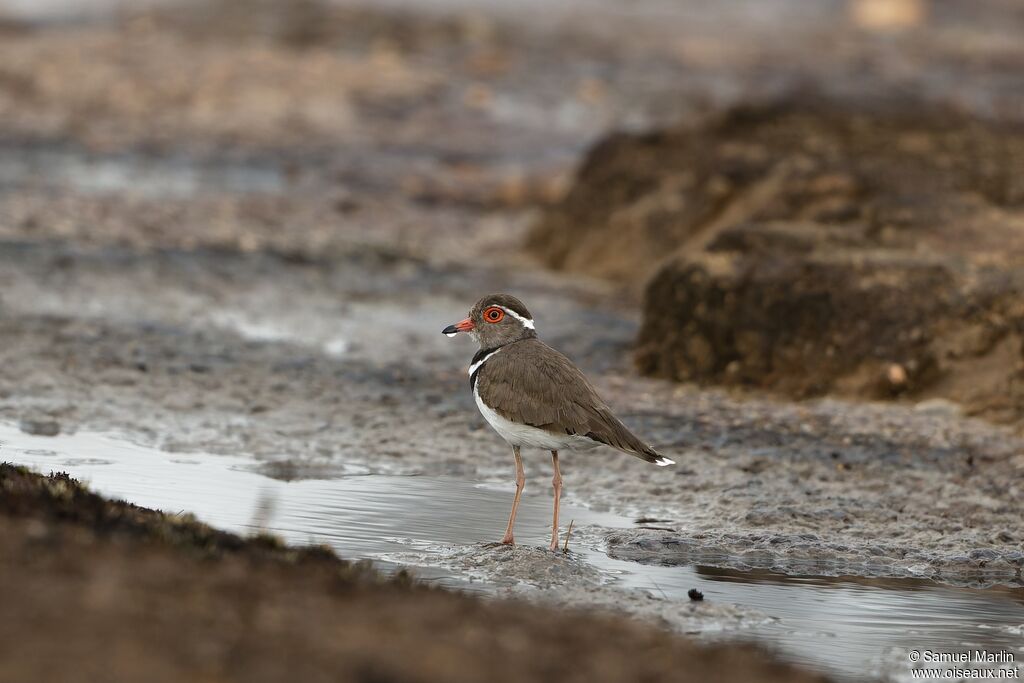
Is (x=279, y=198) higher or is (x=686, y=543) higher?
(x=279, y=198)

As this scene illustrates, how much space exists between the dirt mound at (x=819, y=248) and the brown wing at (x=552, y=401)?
12.2ft

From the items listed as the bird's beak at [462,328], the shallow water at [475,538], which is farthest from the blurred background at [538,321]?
the bird's beak at [462,328]

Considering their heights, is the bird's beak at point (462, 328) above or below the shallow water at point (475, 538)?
above

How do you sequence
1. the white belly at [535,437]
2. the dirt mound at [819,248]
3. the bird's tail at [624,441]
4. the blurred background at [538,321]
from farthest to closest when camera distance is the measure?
the dirt mound at [819,248]
the blurred background at [538,321]
the white belly at [535,437]
the bird's tail at [624,441]

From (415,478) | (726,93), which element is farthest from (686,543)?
(726,93)

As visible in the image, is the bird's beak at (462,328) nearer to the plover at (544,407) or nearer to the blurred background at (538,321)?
the plover at (544,407)

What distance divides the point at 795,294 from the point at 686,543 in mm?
3938

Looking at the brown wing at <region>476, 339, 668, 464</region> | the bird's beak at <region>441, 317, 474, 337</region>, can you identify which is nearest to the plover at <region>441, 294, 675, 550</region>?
the brown wing at <region>476, 339, 668, 464</region>

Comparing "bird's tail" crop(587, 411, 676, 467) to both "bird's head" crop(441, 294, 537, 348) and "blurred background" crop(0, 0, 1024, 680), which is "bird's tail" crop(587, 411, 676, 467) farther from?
"bird's head" crop(441, 294, 537, 348)

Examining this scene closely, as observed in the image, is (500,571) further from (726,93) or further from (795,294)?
(726,93)

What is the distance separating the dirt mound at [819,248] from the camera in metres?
11.4

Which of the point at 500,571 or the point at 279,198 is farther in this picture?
the point at 279,198

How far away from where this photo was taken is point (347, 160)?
22688 mm

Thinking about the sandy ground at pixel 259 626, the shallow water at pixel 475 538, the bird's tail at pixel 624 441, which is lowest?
the sandy ground at pixel 259 626
